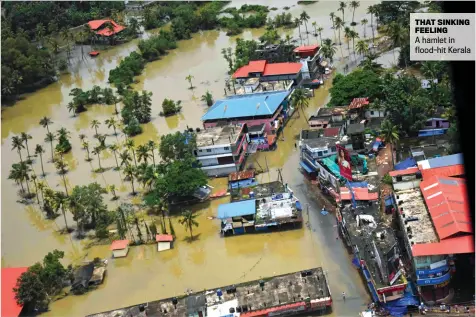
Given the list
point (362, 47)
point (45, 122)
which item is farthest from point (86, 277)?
point (362, 47)

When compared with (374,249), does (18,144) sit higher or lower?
higher

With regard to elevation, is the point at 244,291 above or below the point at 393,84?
below

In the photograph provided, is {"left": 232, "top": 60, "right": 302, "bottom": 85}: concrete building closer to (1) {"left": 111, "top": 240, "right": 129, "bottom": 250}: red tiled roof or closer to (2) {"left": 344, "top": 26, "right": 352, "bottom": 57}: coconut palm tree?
(2) {"left": 344, "top": 26, "right": 352, "bottom": 57}: coconut palm tree

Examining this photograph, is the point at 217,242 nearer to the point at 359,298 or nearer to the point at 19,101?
the point at 359,298

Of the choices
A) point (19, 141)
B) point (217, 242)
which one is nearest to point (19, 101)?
point (19, 141)

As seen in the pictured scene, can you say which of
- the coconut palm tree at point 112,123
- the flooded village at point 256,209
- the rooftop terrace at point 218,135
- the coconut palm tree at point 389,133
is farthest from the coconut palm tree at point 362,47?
the coconut palm tree at point 112,123

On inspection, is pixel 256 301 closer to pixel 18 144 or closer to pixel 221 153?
pixel 221 153
